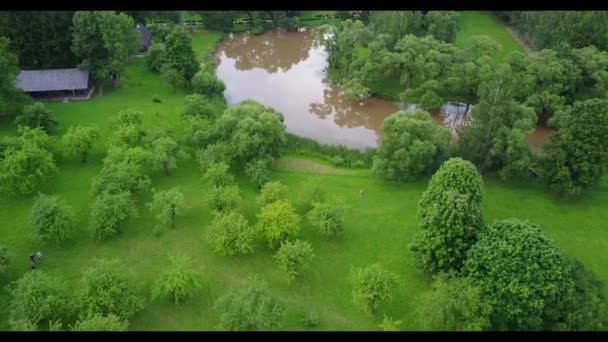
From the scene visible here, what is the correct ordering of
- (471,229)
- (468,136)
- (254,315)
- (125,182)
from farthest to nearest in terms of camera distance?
(468,136), (125,182), (471,229), (254,315)

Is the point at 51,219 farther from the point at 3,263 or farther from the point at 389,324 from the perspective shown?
the point at 389,324

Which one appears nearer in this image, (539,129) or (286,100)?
(539,129)

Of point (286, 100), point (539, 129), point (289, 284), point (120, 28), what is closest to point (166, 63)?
point (120, 28)

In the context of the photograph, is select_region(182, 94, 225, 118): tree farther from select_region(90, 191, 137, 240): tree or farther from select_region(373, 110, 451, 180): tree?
select_region(373, 110, 451, 180): tree

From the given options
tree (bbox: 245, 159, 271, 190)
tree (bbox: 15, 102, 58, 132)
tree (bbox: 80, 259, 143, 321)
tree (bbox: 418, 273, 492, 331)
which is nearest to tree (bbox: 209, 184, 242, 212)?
tree (bbox: 245, 159, 271, 190)

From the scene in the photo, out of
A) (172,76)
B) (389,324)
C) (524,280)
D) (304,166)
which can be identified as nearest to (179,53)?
(172,76)

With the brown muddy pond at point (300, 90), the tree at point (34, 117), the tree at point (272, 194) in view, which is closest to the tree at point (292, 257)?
the tree at point (272, 194)

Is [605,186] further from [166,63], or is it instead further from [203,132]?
[166,63]
